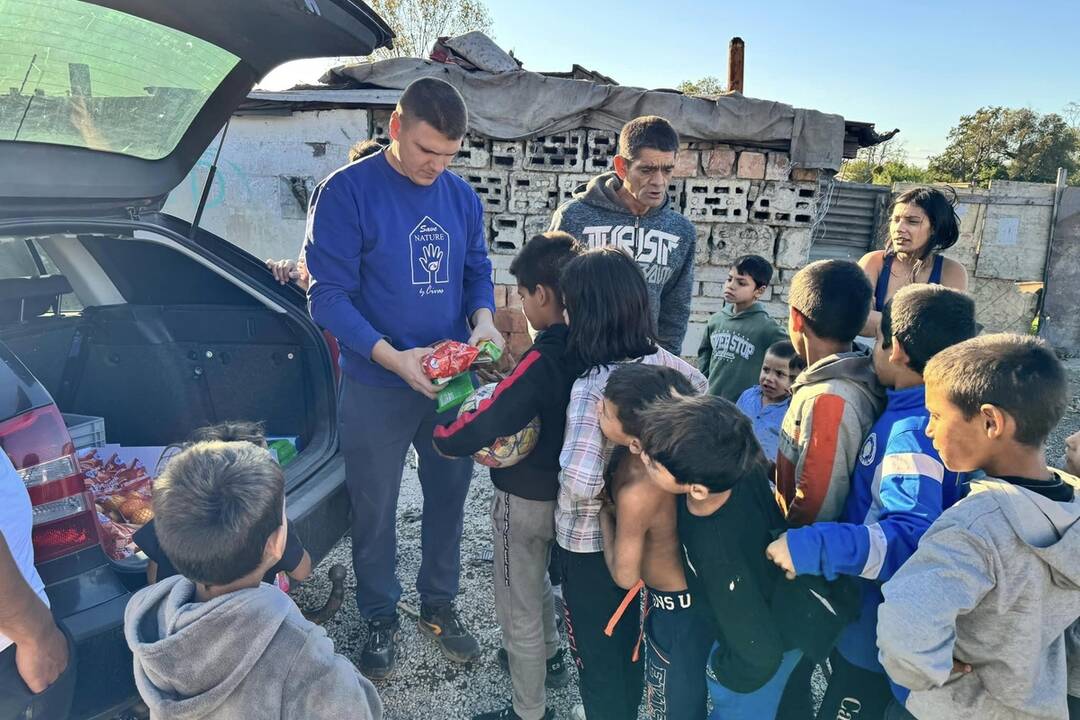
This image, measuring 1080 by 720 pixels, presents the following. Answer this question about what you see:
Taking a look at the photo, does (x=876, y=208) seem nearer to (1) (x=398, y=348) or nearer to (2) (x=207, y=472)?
(1) (x=398, y=348)

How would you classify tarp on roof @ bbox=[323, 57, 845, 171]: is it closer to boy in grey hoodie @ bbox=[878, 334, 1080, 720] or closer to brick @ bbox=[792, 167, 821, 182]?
brick @ bbox=[792, 167, 821, 182]

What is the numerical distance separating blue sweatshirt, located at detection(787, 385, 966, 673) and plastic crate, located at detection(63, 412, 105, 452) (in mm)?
2682

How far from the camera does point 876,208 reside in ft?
27.9

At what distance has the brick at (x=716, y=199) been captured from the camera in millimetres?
5035

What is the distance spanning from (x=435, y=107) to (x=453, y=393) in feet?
2.89

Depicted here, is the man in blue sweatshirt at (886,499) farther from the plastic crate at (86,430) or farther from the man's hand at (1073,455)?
the plastic crate at (86,430)

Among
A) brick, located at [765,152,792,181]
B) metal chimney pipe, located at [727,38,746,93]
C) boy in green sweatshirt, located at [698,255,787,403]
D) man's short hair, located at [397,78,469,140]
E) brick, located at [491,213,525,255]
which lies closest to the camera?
man's short hair, located at [397,78,469,140]

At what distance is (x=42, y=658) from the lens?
1304mm

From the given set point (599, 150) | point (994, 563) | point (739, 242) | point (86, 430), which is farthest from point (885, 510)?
point (599, 150)

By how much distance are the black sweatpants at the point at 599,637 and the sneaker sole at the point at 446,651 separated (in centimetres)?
60

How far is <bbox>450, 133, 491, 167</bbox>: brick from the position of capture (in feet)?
16.7

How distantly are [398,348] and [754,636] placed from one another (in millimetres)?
1343

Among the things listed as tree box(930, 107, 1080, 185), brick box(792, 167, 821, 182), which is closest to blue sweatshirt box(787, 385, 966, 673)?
brick box(792, 167, 821, 182)

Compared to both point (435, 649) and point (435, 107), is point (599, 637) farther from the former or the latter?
point (435, 107)
